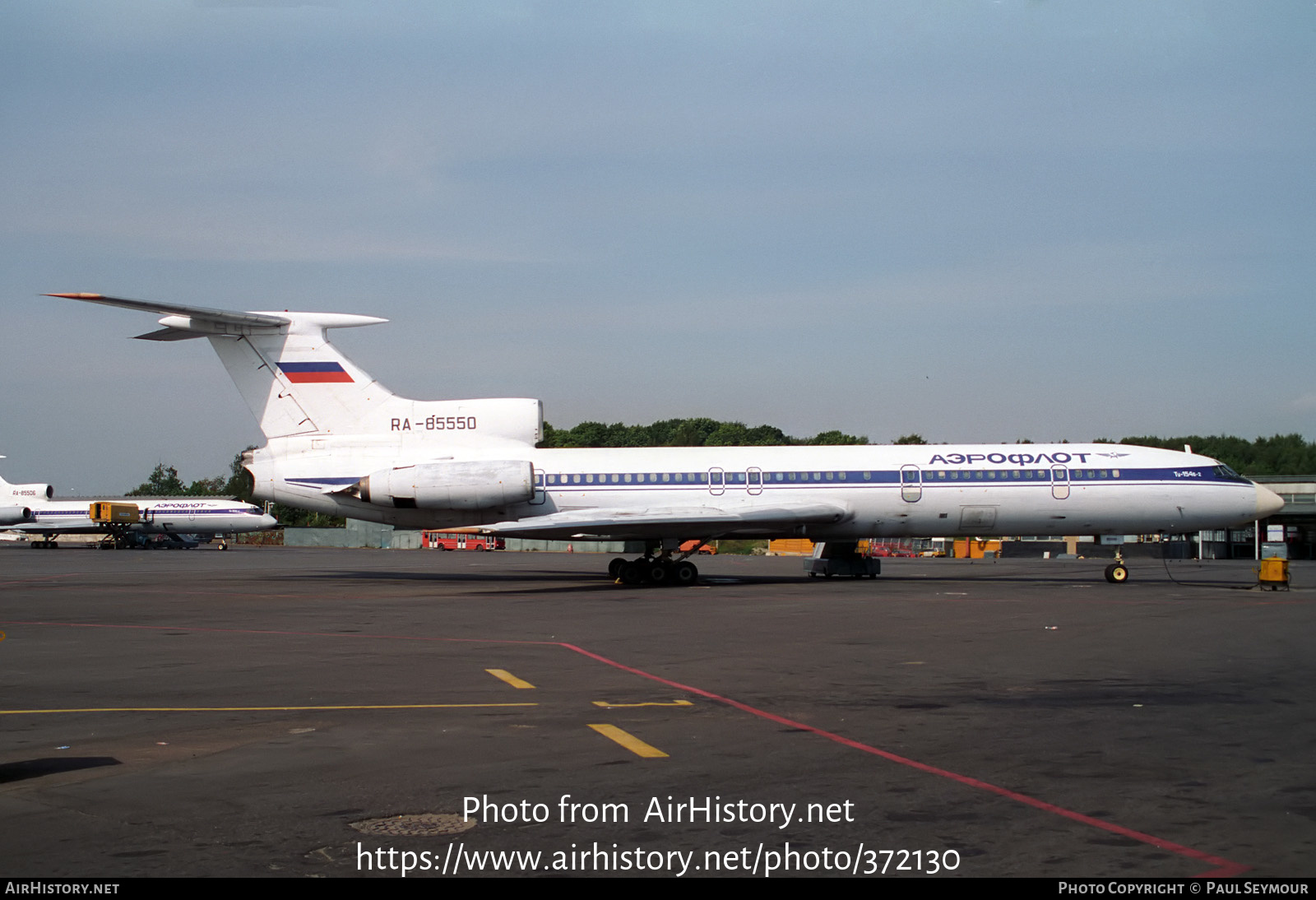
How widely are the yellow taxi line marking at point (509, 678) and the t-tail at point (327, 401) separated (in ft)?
54.5

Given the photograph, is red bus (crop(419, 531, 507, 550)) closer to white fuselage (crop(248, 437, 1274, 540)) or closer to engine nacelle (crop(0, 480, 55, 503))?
engine nacelle (crop(0, 480, 55, 503))

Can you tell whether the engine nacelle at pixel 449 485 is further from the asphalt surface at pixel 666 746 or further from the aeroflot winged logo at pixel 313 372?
the asphalt surface at pixel 666 746

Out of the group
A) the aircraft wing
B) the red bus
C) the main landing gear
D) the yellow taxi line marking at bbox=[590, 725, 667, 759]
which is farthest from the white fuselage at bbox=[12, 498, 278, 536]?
the yellow taxi line marking at bbox=[590, 725, 667, 759]

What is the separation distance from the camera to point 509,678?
10.8 meters

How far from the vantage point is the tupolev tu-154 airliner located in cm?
2661

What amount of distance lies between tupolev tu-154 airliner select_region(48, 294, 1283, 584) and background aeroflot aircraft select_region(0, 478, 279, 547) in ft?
150

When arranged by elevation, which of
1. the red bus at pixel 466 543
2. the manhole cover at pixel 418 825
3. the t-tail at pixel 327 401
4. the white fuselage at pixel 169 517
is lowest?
the red bus at pixel 466 543

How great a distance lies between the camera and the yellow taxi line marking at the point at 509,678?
10234 mm

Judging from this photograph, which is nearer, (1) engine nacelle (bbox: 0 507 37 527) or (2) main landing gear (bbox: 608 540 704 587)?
(2) main landing gear (bbox: 608 540 704 587)

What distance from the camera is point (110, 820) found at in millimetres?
5523

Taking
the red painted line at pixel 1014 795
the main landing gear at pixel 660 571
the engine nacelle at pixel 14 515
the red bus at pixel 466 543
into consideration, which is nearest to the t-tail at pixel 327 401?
the main landing gear at pixel 660 571

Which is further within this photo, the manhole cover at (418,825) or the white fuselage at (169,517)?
the white fuselage at (169,517)
